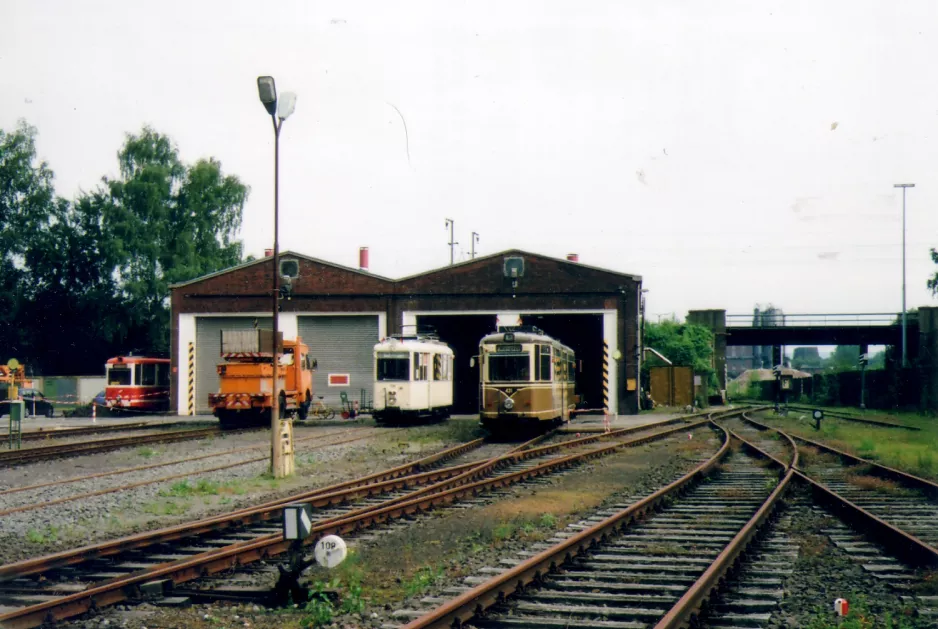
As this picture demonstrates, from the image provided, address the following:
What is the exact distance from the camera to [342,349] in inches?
1585

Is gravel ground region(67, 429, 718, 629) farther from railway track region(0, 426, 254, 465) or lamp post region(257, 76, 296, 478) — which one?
railway track region(0, 426, 254, 465)

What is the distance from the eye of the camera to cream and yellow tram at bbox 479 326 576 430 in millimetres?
23391

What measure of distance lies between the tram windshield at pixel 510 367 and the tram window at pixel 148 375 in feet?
73.4

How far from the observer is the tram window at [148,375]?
Result: 41.0m

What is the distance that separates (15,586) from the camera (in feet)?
25.4

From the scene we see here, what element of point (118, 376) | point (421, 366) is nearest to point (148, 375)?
point (118, 376)

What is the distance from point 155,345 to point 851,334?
38.9 meters

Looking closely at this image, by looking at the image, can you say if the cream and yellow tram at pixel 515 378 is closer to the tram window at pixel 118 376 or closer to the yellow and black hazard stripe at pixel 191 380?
the yellow and black hazard stripe at pixel 191 380

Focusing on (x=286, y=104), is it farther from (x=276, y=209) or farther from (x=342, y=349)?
(x=342, y=349)

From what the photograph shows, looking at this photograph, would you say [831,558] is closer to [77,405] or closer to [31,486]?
[31,486]

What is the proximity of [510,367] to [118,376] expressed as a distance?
907 inches

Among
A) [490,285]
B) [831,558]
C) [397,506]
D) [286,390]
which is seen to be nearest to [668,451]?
[397,506]

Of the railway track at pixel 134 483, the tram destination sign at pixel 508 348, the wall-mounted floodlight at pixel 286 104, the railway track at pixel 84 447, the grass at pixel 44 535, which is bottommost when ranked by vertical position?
the railway track at pixel 84 447

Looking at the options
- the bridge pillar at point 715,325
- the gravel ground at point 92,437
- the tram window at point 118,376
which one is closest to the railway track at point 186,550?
the gravel ground at point 92,437
